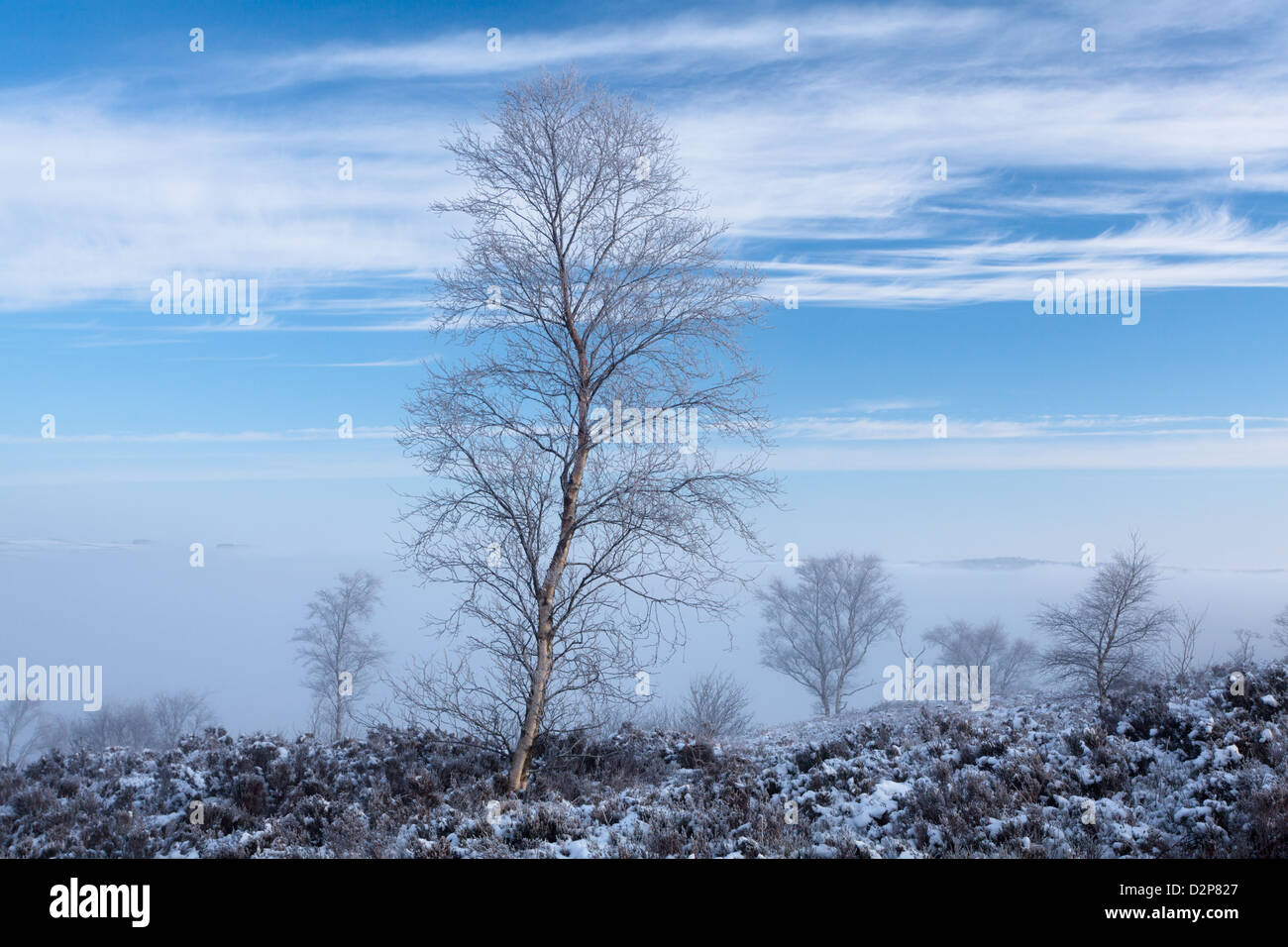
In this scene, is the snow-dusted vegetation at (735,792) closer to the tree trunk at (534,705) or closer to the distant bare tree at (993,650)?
the tree trunk at (534,705)

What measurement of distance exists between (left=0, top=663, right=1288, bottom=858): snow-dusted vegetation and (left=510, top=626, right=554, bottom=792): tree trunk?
343 millimetres

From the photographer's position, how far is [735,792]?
11398mm

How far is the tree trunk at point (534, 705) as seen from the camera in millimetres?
12797

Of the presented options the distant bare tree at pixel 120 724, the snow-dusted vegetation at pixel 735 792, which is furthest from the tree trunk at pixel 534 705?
the distant bare tree at pixel 120 724

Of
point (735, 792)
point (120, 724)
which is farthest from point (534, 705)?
point (120, 724)

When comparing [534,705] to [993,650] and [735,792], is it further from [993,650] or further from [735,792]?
[993,650]

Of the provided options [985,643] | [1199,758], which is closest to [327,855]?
[1199,758]

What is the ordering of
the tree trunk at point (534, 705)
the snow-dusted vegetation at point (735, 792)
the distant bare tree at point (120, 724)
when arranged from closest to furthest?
the snow-dusted vegetation at point (735, 792)
the tree trunk at point (534, 705)
the distant bare tree at point (120, 724)

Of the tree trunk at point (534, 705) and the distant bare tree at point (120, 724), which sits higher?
the tree trunk at point (534, 705)

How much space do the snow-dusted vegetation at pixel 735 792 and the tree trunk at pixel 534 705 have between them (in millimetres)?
343

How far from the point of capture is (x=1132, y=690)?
576 inches

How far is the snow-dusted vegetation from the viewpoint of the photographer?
8.82 metres

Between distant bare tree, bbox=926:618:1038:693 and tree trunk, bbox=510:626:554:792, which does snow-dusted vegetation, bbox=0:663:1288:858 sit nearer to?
tree trunk, bbox=510:626:554:792
